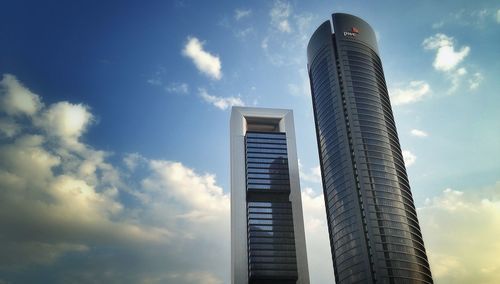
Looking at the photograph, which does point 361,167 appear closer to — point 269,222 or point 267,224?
point 269,222

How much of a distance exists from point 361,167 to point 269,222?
52.8 metres

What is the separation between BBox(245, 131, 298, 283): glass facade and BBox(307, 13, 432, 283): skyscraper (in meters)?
20.5

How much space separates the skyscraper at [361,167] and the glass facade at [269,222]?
67.2 ft

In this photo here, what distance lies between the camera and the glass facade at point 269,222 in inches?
6599

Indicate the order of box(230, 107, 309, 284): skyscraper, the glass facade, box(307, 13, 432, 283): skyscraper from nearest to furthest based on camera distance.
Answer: box(307, 13, 432, 283): skyscraper, the glass facade, box(230, 107, 309, 284): skyscraper

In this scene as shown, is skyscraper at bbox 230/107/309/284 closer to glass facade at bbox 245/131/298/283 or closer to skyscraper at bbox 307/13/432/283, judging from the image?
glass facade at bbox 245/131/298/283

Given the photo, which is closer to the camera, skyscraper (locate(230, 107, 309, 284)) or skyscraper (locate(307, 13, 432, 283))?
skyscraper (locate(307, 13, 432, 283))

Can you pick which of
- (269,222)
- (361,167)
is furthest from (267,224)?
(361,167)

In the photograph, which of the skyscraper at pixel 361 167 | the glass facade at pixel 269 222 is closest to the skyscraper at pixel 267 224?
the glass facade at pixel 269 222

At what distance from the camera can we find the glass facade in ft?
550

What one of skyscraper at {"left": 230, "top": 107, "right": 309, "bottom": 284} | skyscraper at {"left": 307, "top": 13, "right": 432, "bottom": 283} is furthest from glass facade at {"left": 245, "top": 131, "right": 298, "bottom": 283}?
skyscraper at {"left": 307, "top": 13, "right": 432, "bottom": 283}

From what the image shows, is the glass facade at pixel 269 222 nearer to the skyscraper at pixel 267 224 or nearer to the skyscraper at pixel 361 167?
the skyscraper at pixel 267 224

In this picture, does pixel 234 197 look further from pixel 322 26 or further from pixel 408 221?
pixel 322 26

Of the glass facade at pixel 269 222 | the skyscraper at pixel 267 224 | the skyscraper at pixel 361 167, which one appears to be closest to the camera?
the skyscraper at pixel 361 167
